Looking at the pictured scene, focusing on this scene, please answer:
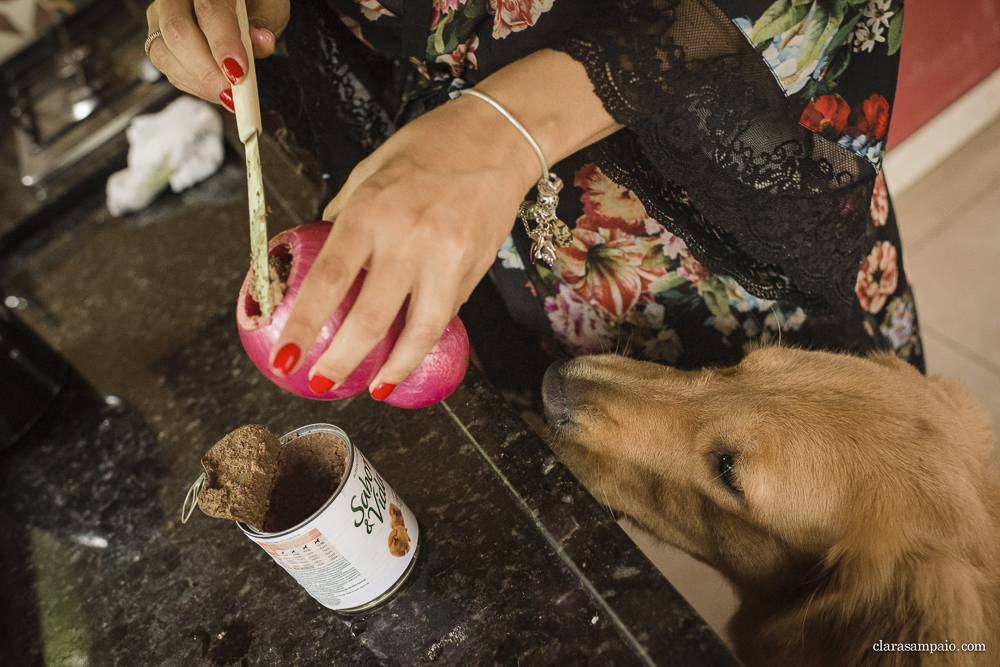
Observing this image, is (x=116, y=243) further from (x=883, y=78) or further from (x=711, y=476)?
(x=883, y=78)

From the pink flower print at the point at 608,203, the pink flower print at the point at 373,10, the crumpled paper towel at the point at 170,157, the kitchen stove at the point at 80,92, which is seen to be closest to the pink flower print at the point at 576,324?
the pink flower print at the point at 608,203

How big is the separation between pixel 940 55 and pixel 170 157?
2.42 m

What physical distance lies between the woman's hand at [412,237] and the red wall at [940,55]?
192 centimetres

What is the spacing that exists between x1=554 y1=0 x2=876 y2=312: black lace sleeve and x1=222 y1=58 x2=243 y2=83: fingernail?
33 centimetres

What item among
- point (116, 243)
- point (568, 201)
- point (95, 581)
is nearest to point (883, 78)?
point (568, 201)

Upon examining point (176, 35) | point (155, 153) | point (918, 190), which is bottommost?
point (918, 190)

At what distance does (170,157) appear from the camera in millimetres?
1247

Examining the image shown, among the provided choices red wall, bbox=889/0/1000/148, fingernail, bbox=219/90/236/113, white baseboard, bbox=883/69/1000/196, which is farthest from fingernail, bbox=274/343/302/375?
white baseboard, bbox=883/69/1000/196

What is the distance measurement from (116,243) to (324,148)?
0.60 metres

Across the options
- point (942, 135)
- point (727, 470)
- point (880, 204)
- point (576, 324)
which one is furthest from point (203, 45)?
point (942, 135)

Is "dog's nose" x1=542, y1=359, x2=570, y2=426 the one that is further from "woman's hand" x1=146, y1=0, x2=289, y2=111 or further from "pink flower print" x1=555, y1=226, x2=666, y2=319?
"woman's hand" x1=146, y1=0, x2=289, y2=111

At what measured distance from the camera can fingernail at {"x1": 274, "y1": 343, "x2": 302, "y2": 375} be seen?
0.46 m

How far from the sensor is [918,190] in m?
2.48

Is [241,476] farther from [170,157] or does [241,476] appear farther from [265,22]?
[170,157]
